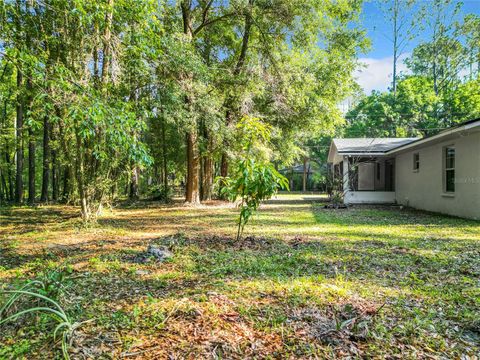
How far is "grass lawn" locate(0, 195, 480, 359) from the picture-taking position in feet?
7.71

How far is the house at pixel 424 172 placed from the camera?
9.18 m

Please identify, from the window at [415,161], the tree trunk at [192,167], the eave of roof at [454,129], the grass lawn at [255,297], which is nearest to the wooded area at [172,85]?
the tree trunk at [192,167]

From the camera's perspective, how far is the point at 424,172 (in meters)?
12.3

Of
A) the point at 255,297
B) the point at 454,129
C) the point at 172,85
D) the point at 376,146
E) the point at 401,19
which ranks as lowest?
the point at 255,297

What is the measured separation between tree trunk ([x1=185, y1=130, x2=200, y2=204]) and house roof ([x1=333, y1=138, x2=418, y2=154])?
723 centimetres

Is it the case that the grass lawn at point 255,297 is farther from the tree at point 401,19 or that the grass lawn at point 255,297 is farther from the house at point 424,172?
the tree at point 401,19

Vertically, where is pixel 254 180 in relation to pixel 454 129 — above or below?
below

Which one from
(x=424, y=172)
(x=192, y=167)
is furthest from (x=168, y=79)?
(x=424, y=172)

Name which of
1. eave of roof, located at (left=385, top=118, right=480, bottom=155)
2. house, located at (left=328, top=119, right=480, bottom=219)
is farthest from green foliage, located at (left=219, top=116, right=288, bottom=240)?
house, located at (left=328, top=119, right=480, bottom=219)

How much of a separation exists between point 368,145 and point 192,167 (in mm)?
9349

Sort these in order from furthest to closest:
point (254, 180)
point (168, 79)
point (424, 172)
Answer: point (424, 172)
point (168, 79)
point (254, 180)

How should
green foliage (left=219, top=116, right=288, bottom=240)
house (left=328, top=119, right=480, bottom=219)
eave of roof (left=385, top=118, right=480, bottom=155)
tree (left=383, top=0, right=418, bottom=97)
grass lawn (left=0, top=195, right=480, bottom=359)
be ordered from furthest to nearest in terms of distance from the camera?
tree (left=383, top=0, right=418, bottom=97) < house (left=328, top=119, right=480, bottom=219) < eave of roof (left=385, top=118, right=480, bottom=155) < green foliage (left=219, top=116, right=288, bottom=240) < grass lawn (left=0, top=195, right=480, bottom=359)

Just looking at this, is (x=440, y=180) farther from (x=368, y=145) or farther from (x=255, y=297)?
(x=255, y=297)

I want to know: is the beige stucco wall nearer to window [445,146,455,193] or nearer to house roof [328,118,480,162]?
window [445,146,455,193]
